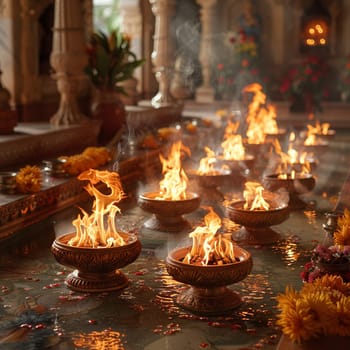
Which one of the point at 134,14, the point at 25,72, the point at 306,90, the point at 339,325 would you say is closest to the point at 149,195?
the point at 339,325

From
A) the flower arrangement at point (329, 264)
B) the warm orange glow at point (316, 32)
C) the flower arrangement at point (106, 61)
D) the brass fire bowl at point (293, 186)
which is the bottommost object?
the brass fire bowl at point (293, 186)

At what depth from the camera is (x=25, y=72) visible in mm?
12547

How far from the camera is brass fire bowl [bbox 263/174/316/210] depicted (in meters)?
8.93

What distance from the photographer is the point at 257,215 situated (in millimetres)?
7070

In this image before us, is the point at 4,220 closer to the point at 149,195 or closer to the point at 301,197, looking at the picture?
the point at 149,195

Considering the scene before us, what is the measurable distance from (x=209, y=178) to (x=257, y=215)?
2217 mm

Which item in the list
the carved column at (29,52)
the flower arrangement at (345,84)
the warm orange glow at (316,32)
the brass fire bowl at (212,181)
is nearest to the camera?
the brass fire bowl at (212,181)

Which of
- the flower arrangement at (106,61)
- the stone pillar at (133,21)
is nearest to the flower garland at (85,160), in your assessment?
the flower arrangement at (106,61)

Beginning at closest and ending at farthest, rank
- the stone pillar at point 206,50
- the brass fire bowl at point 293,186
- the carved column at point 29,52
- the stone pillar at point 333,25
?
1. the brass fire bowl at point 293,186
2. the carved column at point 29,52
3. the stone pillar at point 206,50
4. the stone pillar at point 333,25

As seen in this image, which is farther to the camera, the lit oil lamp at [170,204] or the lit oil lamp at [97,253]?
the lit oil lamp at [170,204]

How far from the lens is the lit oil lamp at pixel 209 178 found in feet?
30.3

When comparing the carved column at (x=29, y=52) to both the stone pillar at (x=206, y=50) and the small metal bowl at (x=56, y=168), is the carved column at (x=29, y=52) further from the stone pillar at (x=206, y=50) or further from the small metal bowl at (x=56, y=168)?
the stone pillar at (x=206, y=50)

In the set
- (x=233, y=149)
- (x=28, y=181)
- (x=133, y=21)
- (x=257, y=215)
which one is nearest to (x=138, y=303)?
(x=257, y=215)

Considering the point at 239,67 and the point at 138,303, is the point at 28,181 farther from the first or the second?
the point at 239,67
